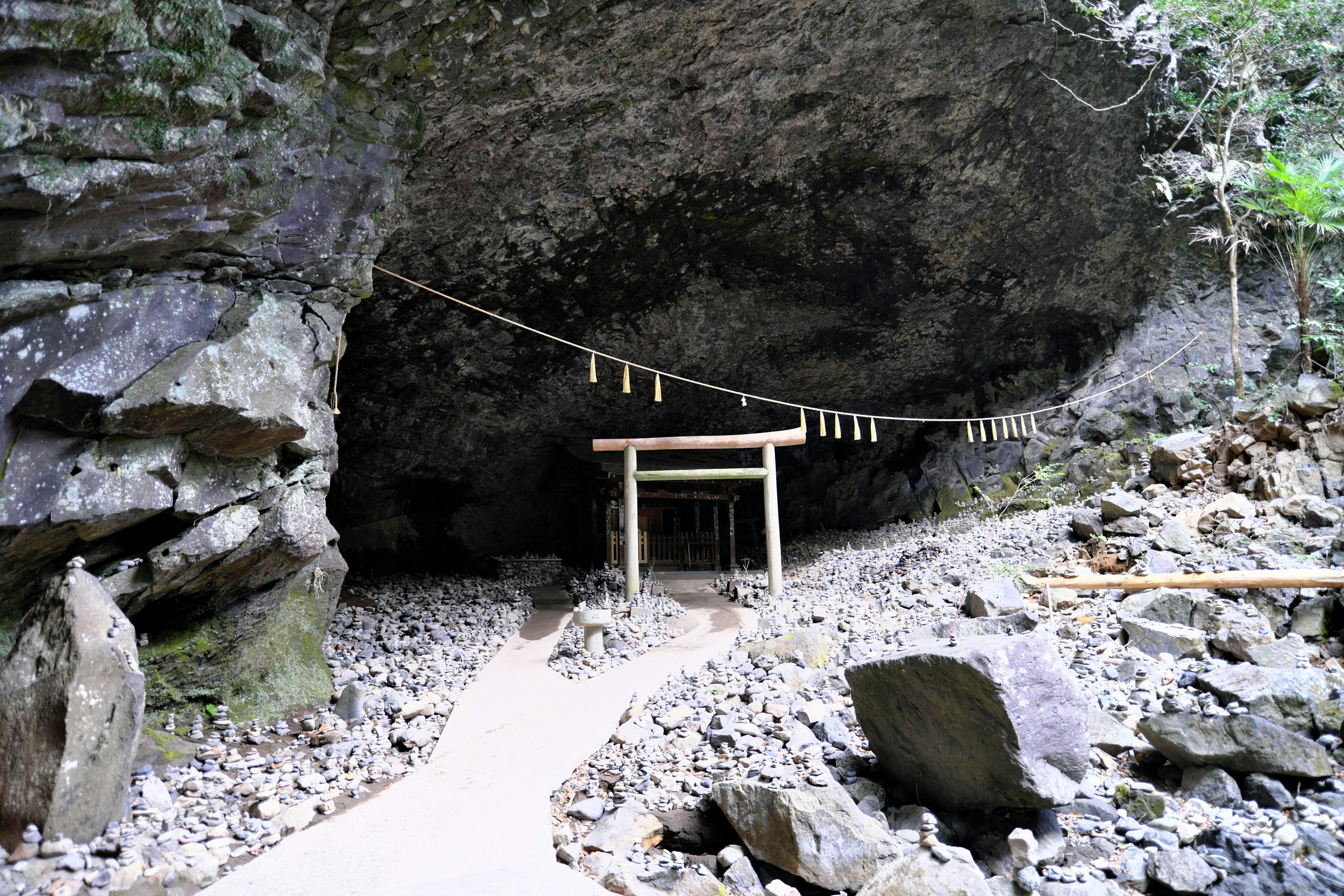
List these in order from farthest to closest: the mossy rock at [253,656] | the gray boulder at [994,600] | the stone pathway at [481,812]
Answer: the gray boulder at [994,600]
the mossy rock at [253,656]
the stone pathway at [481,812]

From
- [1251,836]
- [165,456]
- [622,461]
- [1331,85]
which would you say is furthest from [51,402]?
[1331,85]

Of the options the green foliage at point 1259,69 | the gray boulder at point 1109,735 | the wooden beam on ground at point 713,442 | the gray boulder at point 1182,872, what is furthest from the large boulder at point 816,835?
the green foliage at point 1259,69

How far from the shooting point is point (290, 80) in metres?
5.85

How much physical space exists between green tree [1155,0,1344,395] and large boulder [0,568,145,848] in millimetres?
14084

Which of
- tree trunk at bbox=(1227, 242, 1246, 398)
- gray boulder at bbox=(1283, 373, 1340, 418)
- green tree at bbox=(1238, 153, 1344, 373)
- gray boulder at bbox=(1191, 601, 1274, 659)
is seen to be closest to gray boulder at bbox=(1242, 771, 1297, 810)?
gray boulder at bbox=(1191, 601, 1274, 659)

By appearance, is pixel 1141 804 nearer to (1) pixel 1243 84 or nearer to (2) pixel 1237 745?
(2) pixel 1237 745

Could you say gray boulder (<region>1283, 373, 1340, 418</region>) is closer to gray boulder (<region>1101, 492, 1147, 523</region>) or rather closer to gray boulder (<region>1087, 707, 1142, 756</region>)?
gray boulder (<region>1101, 492, 1147, 523</region>)

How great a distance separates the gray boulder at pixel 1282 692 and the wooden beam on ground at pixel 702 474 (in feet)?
Result: 26.3

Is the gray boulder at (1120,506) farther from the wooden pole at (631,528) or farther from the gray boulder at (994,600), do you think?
the wooden pole at (631,528)

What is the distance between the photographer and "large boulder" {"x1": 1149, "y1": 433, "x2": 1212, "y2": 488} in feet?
32.9

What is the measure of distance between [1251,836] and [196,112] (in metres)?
8.25

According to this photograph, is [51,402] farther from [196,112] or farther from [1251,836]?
[1251,836]

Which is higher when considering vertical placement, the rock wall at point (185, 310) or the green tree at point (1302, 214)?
the green tree at point (1302, 214)

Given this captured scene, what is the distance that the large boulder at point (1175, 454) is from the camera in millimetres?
10030
